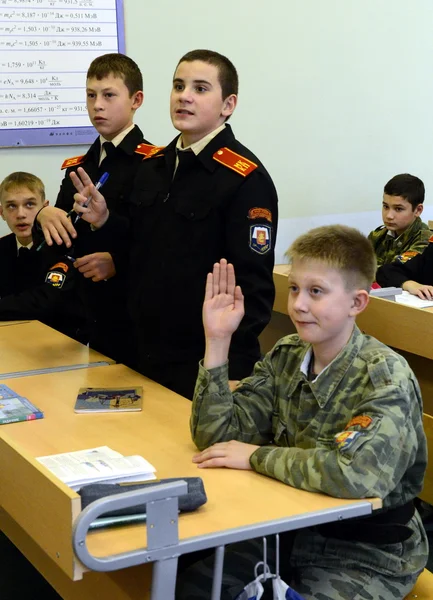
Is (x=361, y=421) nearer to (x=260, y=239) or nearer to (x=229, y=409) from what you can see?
(x=229, y=409)

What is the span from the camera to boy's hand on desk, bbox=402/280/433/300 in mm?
3580

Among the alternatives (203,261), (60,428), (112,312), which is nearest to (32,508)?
(60,428)

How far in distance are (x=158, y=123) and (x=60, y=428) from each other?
248 cm

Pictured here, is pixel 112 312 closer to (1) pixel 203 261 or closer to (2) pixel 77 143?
(1) pixel 203 261

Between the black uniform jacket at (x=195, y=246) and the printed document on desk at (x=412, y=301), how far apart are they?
1.10 metres

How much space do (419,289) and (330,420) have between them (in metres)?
1.99

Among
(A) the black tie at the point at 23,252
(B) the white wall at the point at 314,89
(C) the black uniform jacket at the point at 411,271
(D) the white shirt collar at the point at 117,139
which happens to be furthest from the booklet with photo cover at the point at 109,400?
(C) the black uniform jacket at the point at 411,271

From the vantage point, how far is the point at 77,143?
397 centimetres

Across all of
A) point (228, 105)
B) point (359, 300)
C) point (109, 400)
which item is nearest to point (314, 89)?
point (228, 105)

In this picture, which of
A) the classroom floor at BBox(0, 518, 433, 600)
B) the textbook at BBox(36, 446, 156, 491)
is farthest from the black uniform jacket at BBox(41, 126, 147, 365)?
the textbook at BBox(36, 446, 156, 491)

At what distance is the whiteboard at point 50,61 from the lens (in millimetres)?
3756

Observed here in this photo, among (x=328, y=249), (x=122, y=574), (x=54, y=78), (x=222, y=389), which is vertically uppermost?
(x=54, y=78)

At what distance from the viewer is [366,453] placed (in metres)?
1.59

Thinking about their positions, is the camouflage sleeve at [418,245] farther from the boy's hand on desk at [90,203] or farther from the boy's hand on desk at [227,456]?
the boy's hand on desk at [227,456]
